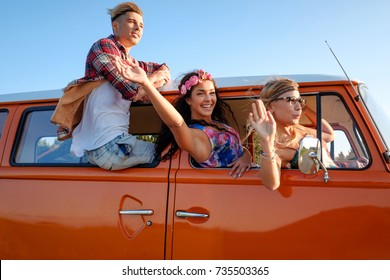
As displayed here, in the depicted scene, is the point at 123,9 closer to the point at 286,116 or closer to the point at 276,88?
the point at 276,88

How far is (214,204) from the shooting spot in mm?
2564

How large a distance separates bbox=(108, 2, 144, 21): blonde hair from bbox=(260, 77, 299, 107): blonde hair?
1.20 m

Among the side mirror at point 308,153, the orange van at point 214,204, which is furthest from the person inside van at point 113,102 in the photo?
the side mirror at point 308,153

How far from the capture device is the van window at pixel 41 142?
122 inches

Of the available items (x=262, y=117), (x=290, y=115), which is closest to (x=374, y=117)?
(x=290, y=115)

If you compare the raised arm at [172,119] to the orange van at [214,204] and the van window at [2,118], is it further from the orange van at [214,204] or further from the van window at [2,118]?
the van window at [2,118]

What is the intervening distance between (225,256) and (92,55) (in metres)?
1.71

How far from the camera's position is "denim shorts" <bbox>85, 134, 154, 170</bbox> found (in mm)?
2727

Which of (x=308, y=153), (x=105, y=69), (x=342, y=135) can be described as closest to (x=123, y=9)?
(x=105, y=69)

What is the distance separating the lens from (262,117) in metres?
2.30

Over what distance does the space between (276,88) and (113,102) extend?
47.8 inches

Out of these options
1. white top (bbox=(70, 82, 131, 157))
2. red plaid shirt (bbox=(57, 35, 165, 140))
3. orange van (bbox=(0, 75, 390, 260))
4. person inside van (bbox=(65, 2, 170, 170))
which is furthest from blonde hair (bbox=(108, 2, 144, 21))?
orange van (bbox=(0, 75, 390, 260))

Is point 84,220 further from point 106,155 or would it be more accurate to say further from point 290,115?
point 290,115

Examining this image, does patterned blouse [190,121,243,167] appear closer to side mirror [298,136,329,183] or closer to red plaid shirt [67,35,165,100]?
red plaid shirt [67,35,165,100]
